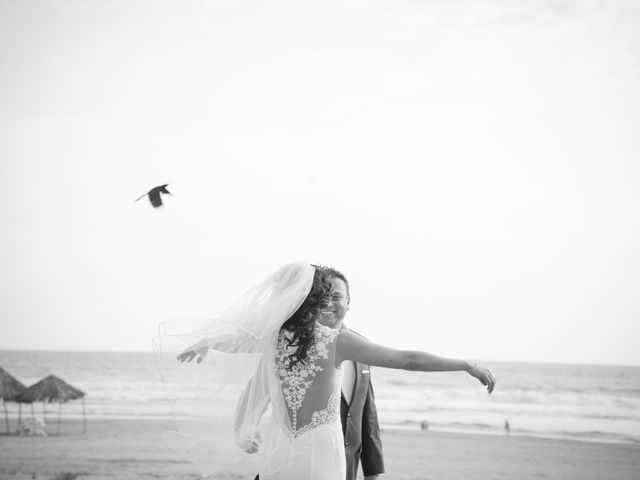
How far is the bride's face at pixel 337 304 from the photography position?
4.43 metres

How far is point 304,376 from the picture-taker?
11.4ft

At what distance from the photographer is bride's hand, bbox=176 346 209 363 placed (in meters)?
3.54

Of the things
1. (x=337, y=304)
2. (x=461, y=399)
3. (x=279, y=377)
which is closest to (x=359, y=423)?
(x=337, y=304)

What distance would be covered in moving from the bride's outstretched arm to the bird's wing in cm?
271

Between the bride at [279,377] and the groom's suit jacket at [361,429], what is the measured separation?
1.18 m

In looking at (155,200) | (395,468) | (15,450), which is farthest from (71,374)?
(155,200)

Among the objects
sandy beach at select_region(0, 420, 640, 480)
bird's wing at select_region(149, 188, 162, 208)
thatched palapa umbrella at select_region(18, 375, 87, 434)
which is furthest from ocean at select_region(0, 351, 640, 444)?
thatched palapa umbrella at select_region(18, 375, 87, 434)

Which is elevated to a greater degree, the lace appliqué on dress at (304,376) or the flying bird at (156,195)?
the flying bird at (156,195)

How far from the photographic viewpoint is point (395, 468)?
1267 cm

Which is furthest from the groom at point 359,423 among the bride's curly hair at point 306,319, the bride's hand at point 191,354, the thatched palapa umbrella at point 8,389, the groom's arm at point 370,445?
the thatched palapa umbrella at point 8,389

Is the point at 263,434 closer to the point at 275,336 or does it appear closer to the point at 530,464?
the point at 275,336

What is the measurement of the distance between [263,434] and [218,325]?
621 mm

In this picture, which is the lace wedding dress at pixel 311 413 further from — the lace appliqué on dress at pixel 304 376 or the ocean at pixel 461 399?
the ocean at pixel 461 399

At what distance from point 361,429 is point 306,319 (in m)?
1.66
